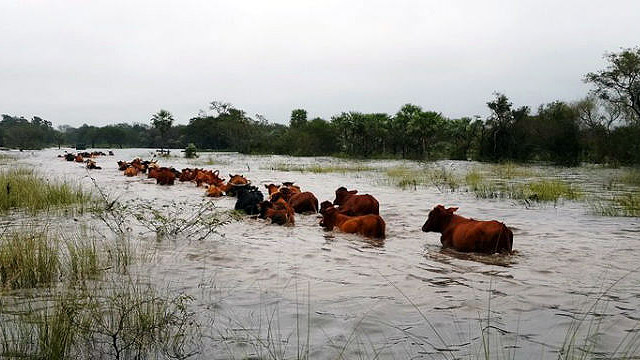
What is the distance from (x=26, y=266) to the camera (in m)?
3.96

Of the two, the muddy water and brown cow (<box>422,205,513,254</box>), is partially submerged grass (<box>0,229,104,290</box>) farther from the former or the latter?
brown cow (<box>422,205,513,254</box>)

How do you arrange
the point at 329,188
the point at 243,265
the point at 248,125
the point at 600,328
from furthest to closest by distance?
the point at 248,125, the point at 329,188, the point at 243,265, the point at 600,328

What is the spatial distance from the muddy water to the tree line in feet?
88.9

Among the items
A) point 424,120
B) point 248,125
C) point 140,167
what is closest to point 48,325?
point 140,167

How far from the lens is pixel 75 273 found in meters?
4.12

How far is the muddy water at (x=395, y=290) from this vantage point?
9.52 ft

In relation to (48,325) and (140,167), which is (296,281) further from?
(140,167)

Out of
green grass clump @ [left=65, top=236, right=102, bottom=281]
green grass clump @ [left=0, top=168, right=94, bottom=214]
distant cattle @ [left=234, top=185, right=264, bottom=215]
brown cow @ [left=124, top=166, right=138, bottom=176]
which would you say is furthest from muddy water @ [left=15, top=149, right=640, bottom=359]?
brown cow @ [left=124, top=166, right=138, bottom=176]

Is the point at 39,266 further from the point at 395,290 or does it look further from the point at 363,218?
the point at 363,218

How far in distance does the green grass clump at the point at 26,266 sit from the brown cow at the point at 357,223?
12.7ft

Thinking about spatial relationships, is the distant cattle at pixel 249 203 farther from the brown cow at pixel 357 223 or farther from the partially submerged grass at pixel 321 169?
the partially submerged grass at pixel 321 169

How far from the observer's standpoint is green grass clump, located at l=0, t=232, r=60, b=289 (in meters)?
3.86

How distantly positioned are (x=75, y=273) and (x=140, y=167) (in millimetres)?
15578

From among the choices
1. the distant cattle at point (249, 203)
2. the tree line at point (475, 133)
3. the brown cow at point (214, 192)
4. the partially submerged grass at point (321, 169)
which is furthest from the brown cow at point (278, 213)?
the tree line at point (475, 133)
